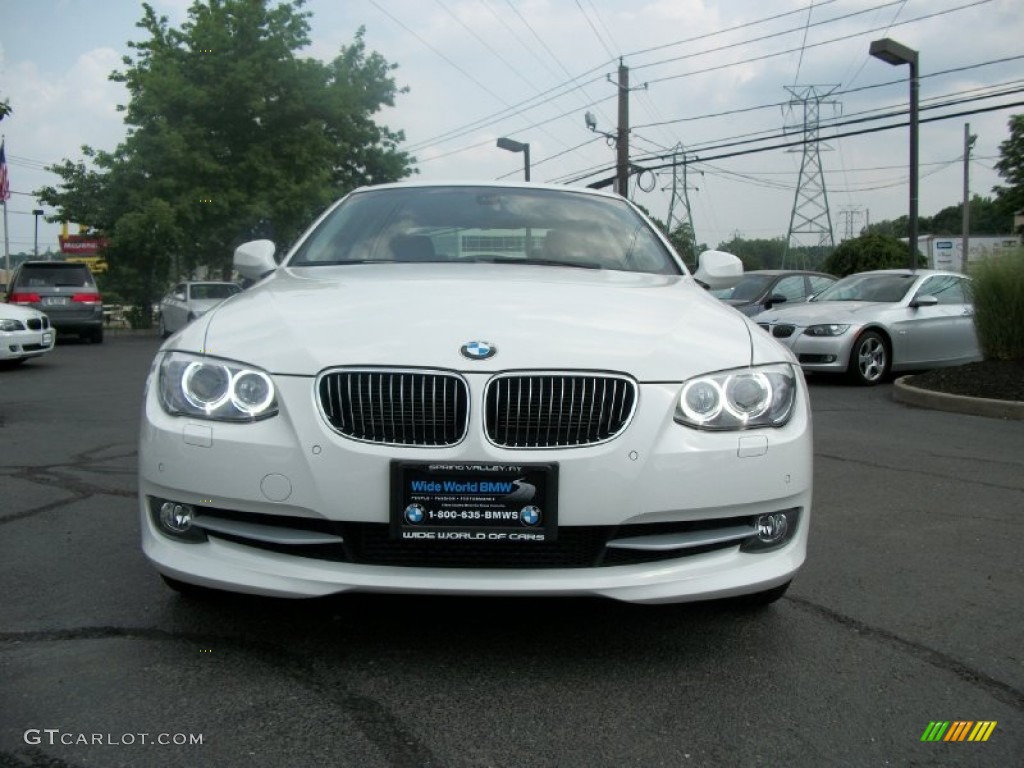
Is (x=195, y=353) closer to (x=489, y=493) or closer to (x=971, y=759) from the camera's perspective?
(x=489, y=493)

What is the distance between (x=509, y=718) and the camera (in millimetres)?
2416

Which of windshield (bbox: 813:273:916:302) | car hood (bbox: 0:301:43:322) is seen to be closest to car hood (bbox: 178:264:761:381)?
windshield (bbox: 813:273:916:302)

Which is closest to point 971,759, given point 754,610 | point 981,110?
point 754,610

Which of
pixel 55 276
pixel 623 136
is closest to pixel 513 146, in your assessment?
pixel 623 136

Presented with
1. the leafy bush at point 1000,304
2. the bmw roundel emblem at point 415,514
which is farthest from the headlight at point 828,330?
the bmw roundel emblem at point 415,514

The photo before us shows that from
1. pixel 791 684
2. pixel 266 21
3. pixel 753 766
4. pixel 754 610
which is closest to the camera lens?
pixel 753 766

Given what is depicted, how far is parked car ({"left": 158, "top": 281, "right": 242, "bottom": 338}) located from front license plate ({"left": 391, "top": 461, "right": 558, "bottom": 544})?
1940 cm

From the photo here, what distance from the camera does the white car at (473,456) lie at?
251cm

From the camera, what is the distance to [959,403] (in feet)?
29.3

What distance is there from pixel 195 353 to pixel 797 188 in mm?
40910

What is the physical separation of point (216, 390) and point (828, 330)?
31.7 ft

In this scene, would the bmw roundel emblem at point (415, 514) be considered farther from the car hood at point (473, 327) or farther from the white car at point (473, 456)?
the car hood at point (473, 327)

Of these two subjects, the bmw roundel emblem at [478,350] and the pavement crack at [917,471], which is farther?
the pavement crack at [917,471]

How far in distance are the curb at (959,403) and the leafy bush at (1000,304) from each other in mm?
973
